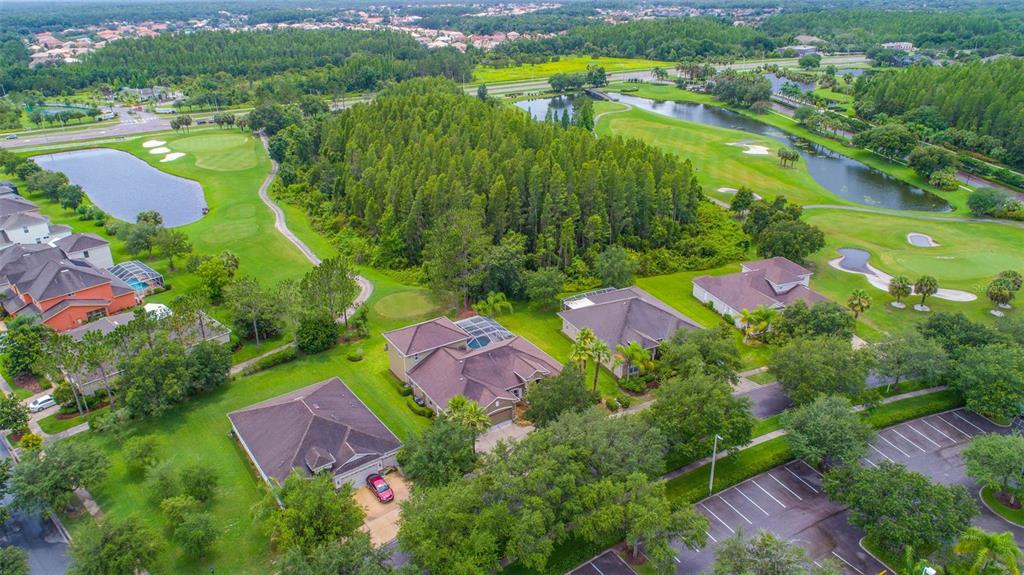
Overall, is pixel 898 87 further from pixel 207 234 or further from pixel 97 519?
pixel 97 519

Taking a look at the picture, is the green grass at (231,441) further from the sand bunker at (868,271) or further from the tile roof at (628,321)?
the sand bunker at (868,271)

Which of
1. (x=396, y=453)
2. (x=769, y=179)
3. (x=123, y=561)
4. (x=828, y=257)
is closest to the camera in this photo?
(x=123, y=561)

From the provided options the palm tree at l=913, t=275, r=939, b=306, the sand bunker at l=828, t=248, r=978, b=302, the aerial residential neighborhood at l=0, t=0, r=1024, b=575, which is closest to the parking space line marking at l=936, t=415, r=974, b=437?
the aerial residential neighborhood at l=0, t=0, r=1024, b=575

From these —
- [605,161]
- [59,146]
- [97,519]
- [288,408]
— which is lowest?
A: [59,146]

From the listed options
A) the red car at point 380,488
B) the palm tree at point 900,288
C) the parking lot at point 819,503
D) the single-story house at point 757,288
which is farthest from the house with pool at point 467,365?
the palm tree at point 900,288

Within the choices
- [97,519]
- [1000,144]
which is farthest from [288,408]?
[1000,144]

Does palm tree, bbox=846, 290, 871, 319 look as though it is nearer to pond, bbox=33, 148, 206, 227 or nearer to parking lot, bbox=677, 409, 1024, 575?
parking lot, bbox=677, 409, 1024, 575

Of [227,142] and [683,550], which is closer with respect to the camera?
[683,550]
